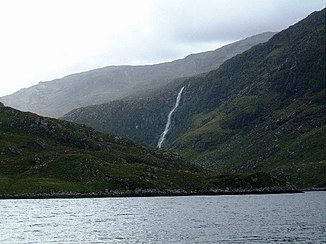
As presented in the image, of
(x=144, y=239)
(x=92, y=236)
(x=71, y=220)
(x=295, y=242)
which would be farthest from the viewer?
(x=71, y=220)

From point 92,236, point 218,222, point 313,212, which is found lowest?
point 313,212

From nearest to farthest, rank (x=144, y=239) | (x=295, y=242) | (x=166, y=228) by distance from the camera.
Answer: (x=295, y=242)
(x=144, y=239)
(x=166, y=228)

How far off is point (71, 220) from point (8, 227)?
16.9m

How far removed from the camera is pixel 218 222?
99.9 metres

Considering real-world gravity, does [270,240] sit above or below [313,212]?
above

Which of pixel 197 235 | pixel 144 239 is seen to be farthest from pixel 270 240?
pixel 144 239

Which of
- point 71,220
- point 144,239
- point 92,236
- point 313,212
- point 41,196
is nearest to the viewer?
point 144,239

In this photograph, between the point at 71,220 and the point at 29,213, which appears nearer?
the point at 71,220

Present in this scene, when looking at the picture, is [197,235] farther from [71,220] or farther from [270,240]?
[71,220]

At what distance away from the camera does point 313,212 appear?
4788 inches

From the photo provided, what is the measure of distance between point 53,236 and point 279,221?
46.0 m

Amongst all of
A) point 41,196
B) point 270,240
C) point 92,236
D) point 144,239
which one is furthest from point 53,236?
point 41,196

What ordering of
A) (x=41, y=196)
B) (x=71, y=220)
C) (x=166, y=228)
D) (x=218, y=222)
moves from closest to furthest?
(x=166, y=228)
(x=218, y=222)
(x=71, y=220)
(x=41, y=196)

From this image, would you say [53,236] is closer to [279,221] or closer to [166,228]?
[166,228]
